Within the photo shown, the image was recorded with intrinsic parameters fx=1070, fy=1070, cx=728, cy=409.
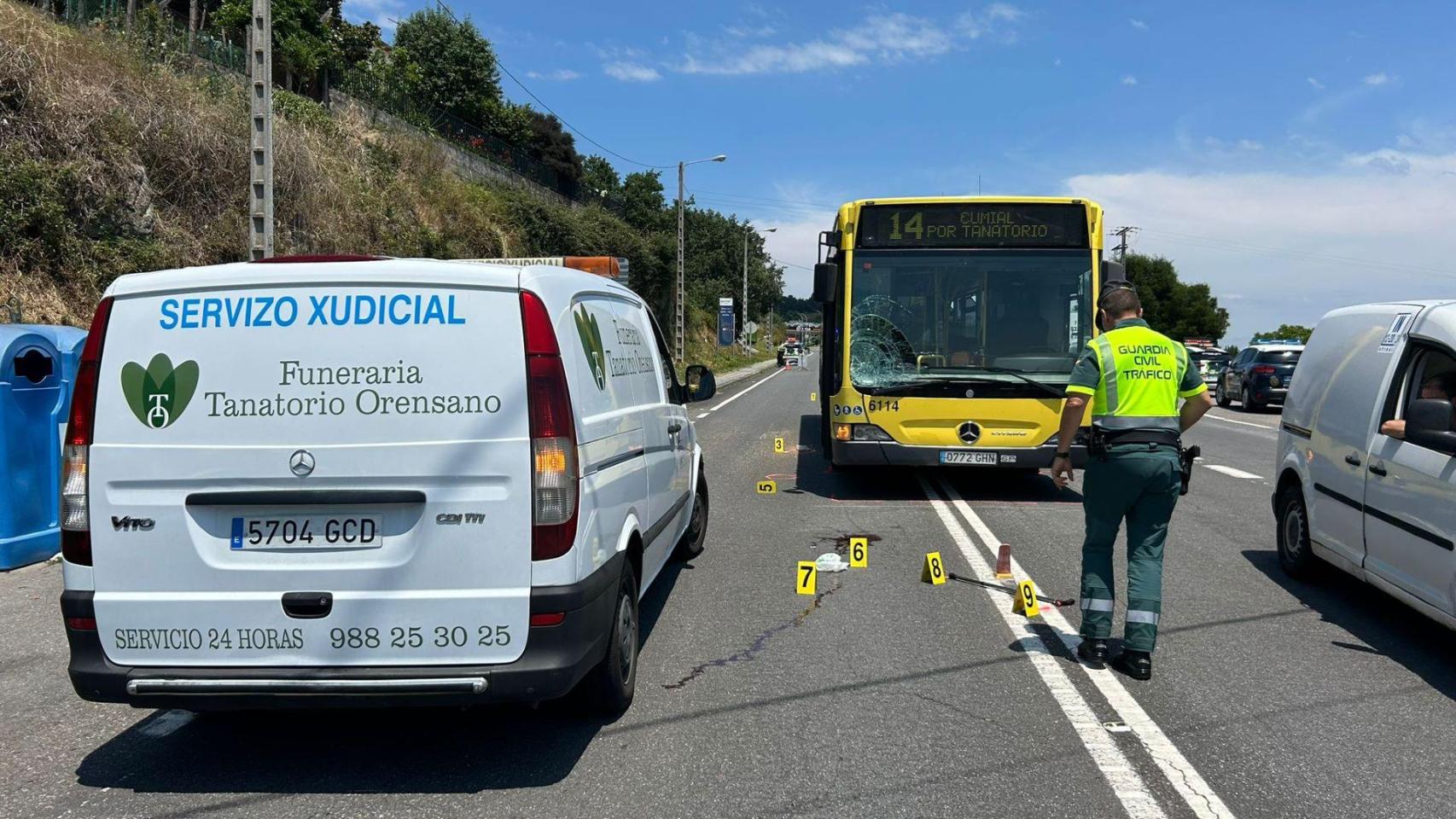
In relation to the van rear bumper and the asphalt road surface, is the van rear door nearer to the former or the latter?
the van rear bumper

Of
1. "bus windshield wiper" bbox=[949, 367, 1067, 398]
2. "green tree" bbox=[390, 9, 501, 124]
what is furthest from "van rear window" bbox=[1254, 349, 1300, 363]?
"green tree" bbox=[390, 9, 501, 124]

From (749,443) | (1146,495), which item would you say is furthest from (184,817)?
Result: (749,443)

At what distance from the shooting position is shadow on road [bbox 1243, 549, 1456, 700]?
5.32m

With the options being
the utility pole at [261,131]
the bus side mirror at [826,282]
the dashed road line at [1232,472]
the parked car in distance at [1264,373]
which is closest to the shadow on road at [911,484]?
the bus side mirror at [826,282]

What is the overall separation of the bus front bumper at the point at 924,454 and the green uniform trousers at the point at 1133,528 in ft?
15.4

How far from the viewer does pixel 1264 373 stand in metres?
27.5

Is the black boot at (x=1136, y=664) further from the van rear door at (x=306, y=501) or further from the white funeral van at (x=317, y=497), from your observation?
the van rear door at (x=306, y=501)

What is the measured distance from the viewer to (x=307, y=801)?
3727mm

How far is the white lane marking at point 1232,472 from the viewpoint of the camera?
13.1m

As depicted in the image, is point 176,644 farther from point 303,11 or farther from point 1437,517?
point 303,11

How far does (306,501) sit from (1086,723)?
3.21m

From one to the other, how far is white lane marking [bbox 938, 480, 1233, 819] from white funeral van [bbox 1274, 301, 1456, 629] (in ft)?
5.44

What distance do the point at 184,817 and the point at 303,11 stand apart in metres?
33.7

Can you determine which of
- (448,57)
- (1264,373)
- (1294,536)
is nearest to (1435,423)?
(1294,536)
